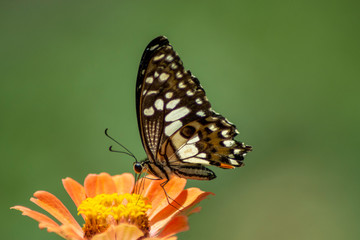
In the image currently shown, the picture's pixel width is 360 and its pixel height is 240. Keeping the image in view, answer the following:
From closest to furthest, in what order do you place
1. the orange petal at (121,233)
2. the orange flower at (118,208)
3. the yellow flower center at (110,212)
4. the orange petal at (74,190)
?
the orange petal at (121,233), the orange flower at (118,208), the yellow flower center at (110,212), the orange petal at (74,190)

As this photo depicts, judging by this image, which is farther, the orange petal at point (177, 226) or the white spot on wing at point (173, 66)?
the white spot on wing at point (173, 66)

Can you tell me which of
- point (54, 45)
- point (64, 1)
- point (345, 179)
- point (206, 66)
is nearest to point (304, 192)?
point (345, 179)

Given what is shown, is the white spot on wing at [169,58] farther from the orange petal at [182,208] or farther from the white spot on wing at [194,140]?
the orange petal at [182,208]

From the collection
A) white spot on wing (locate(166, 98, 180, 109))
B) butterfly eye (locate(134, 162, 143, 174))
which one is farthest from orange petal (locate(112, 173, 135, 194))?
white spot on wing (locate(166, 98, 180, 109))

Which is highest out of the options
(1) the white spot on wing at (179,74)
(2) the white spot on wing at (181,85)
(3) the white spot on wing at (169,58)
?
(3) the white spot on wing at (169,58)

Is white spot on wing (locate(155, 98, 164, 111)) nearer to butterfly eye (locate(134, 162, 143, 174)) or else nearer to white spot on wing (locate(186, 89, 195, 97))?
white spot on wing (locate(186, 89, 195, 97))

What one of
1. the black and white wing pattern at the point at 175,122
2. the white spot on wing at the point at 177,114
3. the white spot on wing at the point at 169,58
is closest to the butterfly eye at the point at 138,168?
the black and white wing pattern at the point at 175,122
